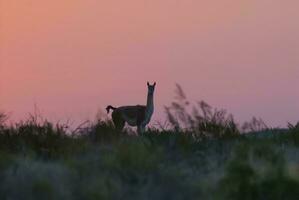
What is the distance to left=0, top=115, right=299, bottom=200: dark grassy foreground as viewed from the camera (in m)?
11.2

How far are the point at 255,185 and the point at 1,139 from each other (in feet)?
20.1

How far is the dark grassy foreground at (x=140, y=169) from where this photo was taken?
1123 cm

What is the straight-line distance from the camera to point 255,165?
12.1 m

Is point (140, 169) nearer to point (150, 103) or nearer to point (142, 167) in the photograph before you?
point (142, 167)

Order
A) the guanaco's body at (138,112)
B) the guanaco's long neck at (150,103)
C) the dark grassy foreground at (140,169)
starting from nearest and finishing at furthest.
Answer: the dark grassy foreground at (140,169) → the guanaco's body at (138,112) → the guanaco's long neck at (150,103)

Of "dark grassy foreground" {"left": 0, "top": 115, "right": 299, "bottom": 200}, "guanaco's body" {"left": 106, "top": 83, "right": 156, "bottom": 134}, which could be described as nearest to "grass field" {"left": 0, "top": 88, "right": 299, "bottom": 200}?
"dark grassy foreground" {"left": 0, "top": 115, "right": 299, "bottom": 200}

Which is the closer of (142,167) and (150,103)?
(142,167)

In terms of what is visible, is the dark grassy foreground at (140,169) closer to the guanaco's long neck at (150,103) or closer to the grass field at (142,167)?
the grass field at (142,167)

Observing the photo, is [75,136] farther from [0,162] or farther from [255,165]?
[255,165]

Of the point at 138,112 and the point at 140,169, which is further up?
Result: the point at 138,112

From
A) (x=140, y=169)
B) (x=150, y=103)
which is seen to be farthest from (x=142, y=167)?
(x=150, y=103)

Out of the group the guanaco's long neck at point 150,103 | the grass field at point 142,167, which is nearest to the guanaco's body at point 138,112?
the guanaco's long neck at point 150,103

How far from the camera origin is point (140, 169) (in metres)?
12.5

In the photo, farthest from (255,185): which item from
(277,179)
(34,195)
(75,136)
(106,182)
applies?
(75,136)
